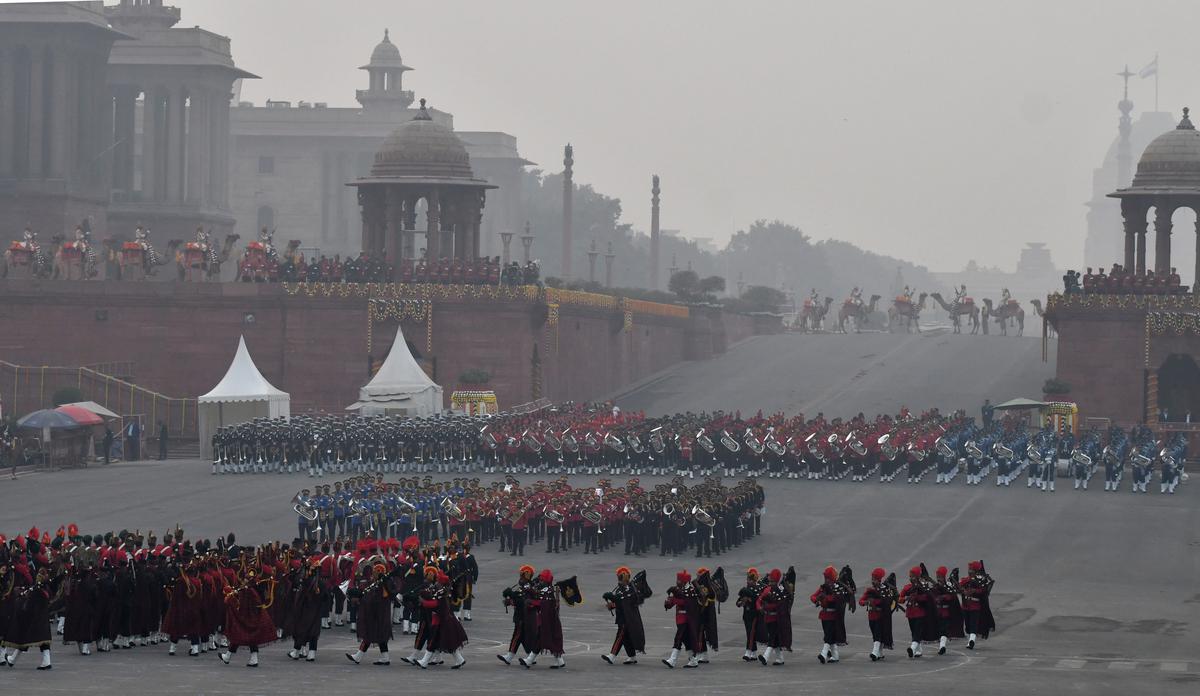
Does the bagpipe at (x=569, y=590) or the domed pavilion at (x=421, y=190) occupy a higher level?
the domed pavilion at (x=421, y=190)

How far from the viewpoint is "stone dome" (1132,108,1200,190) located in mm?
55188

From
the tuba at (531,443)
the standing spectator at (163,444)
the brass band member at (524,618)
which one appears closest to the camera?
the brass band member at (524,618)

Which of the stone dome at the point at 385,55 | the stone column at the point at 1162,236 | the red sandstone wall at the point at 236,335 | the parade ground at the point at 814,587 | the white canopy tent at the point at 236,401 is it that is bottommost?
the parade ground at the point at 814,587

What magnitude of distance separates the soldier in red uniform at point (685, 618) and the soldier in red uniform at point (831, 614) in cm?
151

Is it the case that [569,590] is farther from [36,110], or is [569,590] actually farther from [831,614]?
[36,110]

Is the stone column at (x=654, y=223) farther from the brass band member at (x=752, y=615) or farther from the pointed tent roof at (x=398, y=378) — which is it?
the brass band member at (x=752, y=615)

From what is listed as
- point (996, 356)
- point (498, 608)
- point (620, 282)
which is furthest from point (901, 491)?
point (620, 282)

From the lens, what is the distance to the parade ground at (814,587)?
22.1 meters

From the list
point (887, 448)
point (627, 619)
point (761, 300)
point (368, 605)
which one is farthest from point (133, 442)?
point (761, 300)

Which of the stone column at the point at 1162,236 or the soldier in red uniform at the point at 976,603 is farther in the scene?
the stone column at the point at 1162,236

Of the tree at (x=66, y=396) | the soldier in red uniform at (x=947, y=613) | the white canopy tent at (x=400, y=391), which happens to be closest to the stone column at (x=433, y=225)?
the white canopy tent at (x=400, y=391)

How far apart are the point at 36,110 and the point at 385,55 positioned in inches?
1947

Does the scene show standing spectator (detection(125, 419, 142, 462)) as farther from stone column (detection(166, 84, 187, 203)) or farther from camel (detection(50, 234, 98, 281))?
stone column (detection(166, 84, 187, 203))

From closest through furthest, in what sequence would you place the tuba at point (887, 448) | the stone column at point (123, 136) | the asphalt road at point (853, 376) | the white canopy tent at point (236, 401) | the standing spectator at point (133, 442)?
the tuba at point (887, 448)
the white canopy tent at point (236, 401)
the standing spectator at point (133, 442)
the asphalt road at point (853, 376)
the stone column at point (123, 136)
